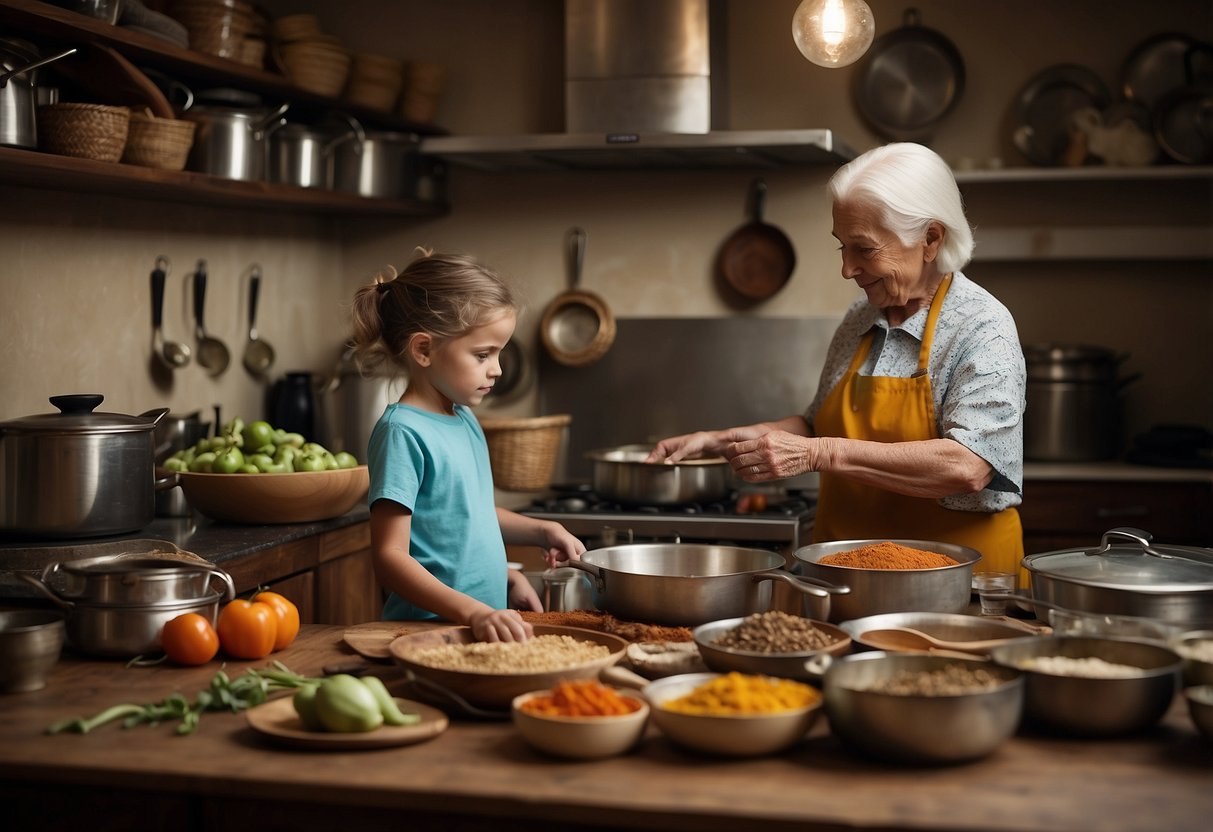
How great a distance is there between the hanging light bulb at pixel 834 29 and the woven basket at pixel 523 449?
169 centimetres

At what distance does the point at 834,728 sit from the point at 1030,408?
2726 millimetres

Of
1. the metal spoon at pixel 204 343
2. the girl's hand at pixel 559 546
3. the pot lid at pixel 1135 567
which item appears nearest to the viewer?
the pot lid at pixel 1135 567

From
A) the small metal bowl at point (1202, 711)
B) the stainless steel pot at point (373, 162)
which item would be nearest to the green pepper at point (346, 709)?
the small metal bowl at point (1202, 711)

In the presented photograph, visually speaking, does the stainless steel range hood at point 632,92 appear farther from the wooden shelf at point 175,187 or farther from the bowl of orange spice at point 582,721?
the bowl of orange spice at point 582,721

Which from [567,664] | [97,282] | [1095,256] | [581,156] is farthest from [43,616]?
[1095,256]

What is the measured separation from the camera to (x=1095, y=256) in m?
3.95

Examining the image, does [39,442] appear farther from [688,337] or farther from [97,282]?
[688,337]

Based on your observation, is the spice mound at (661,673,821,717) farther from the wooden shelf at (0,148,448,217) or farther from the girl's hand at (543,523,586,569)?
the wooden shelf at (0,148,448,217)

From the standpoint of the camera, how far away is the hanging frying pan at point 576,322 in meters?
4.27

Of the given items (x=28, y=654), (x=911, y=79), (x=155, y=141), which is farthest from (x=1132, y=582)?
(x=911, y=79)

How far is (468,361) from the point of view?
2.07 metres

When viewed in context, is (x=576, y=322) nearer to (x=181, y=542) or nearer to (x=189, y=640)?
(x=181, y=542)

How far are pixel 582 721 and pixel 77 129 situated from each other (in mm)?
1982

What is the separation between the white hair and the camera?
7.61 ft
